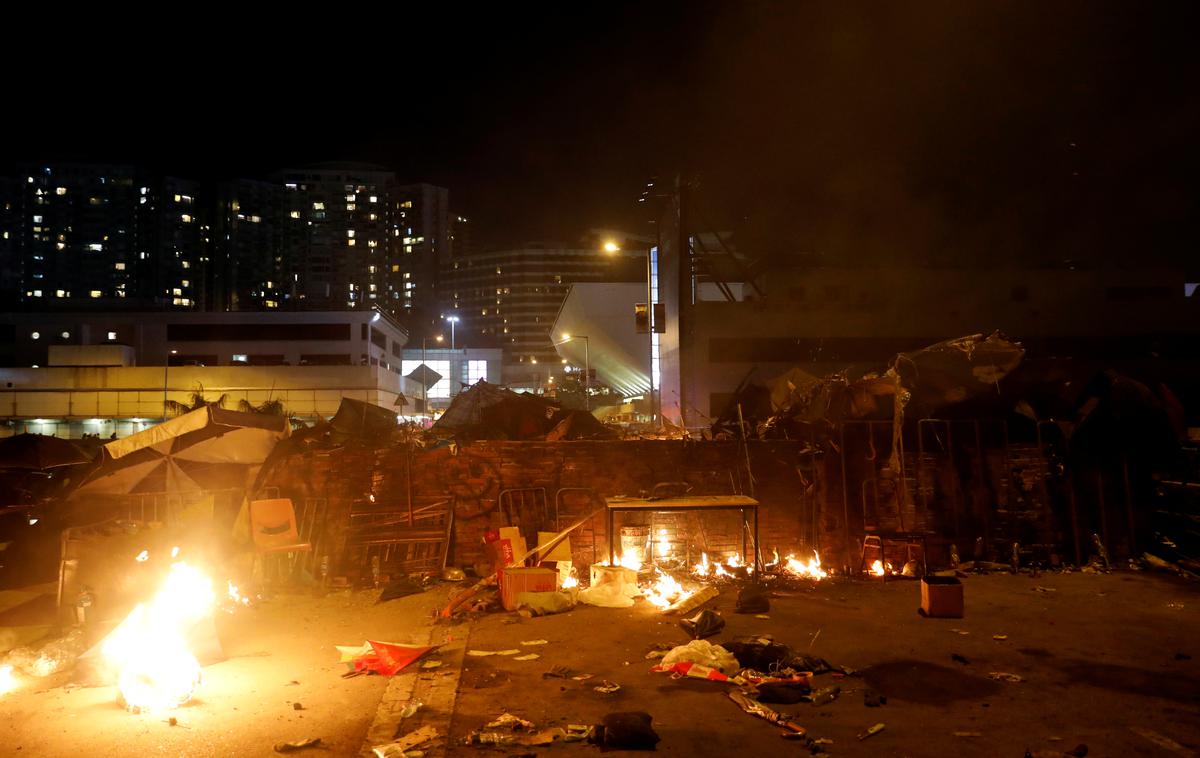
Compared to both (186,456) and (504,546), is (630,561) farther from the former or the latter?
(186,456)

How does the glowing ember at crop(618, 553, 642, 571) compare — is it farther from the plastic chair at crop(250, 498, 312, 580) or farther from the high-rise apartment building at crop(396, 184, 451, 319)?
the high-rise apartment building at crop(396, 184, 451, 319)

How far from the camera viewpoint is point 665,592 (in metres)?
9.98

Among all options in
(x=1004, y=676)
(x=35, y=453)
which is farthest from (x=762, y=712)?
(x=35, y=453)

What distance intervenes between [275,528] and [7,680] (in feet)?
13.4

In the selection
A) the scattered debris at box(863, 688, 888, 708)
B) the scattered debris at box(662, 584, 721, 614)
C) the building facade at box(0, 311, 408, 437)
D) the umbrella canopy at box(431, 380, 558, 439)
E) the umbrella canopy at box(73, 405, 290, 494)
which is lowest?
the scattered debris at box(863, 688, 888, 708)

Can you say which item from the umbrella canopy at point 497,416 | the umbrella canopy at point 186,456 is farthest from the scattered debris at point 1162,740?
the umbrella canopy at point 186,456

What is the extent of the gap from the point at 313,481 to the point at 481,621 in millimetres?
4258

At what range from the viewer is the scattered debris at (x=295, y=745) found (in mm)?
5148

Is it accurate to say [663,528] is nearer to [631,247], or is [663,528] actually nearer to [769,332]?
[769,332]

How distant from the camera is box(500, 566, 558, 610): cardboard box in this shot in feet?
30.1

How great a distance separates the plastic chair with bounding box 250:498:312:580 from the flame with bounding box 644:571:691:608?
5005 millimetres

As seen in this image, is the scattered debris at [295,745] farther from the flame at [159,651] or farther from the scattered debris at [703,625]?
the scattered debris at [703,625]

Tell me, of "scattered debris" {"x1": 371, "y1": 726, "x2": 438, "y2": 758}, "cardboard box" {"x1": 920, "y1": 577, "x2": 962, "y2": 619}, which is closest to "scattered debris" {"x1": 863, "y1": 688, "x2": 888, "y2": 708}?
"cardboard box" {"x1": 920, "y1": 577, "x2": 962, "y2": 619}

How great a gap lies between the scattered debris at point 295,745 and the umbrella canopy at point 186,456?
7.87m
